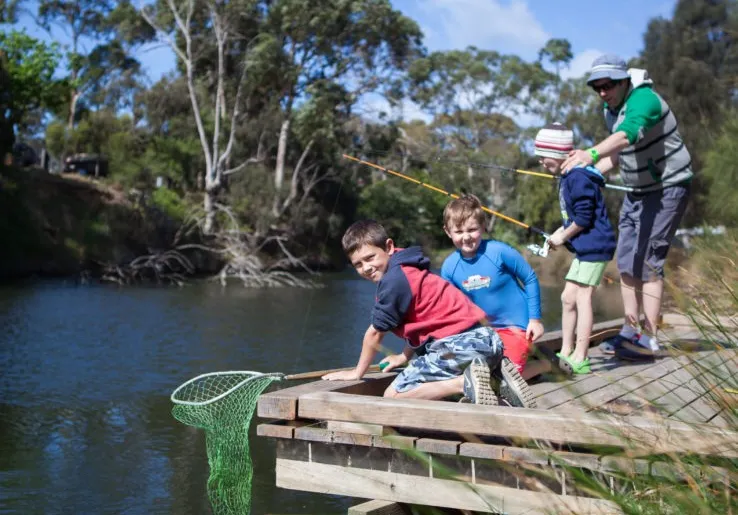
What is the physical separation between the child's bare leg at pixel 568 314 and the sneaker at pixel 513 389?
5.05ft

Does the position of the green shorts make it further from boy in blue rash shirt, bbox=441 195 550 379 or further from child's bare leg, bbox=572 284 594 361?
boy in blue rash shirt, bbox=441 195 550 379

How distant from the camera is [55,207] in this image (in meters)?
27.4

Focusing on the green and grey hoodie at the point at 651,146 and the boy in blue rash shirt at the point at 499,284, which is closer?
the boy in blue rash shirt at the point at 499,284

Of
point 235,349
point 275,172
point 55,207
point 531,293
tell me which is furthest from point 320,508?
point 275,172

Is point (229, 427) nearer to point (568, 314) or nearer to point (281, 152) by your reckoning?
point (568, 314)

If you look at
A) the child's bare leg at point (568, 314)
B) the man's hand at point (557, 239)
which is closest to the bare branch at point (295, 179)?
the child's bare leg at point (568, 314)

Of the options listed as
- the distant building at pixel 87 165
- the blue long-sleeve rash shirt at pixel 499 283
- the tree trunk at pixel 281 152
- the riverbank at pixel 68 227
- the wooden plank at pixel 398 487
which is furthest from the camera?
the distant building at pixel 87 165

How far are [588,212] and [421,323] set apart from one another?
61.2 inches

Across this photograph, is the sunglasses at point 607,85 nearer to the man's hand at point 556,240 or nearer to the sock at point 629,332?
the man's hand at point 556,240

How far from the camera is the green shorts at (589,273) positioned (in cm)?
564

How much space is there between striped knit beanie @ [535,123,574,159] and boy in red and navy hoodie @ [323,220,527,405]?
1409 mm

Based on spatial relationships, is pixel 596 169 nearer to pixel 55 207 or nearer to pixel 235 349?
pixel 235 349

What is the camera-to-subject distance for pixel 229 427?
484 cm

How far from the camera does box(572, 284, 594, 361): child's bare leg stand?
221 inches
